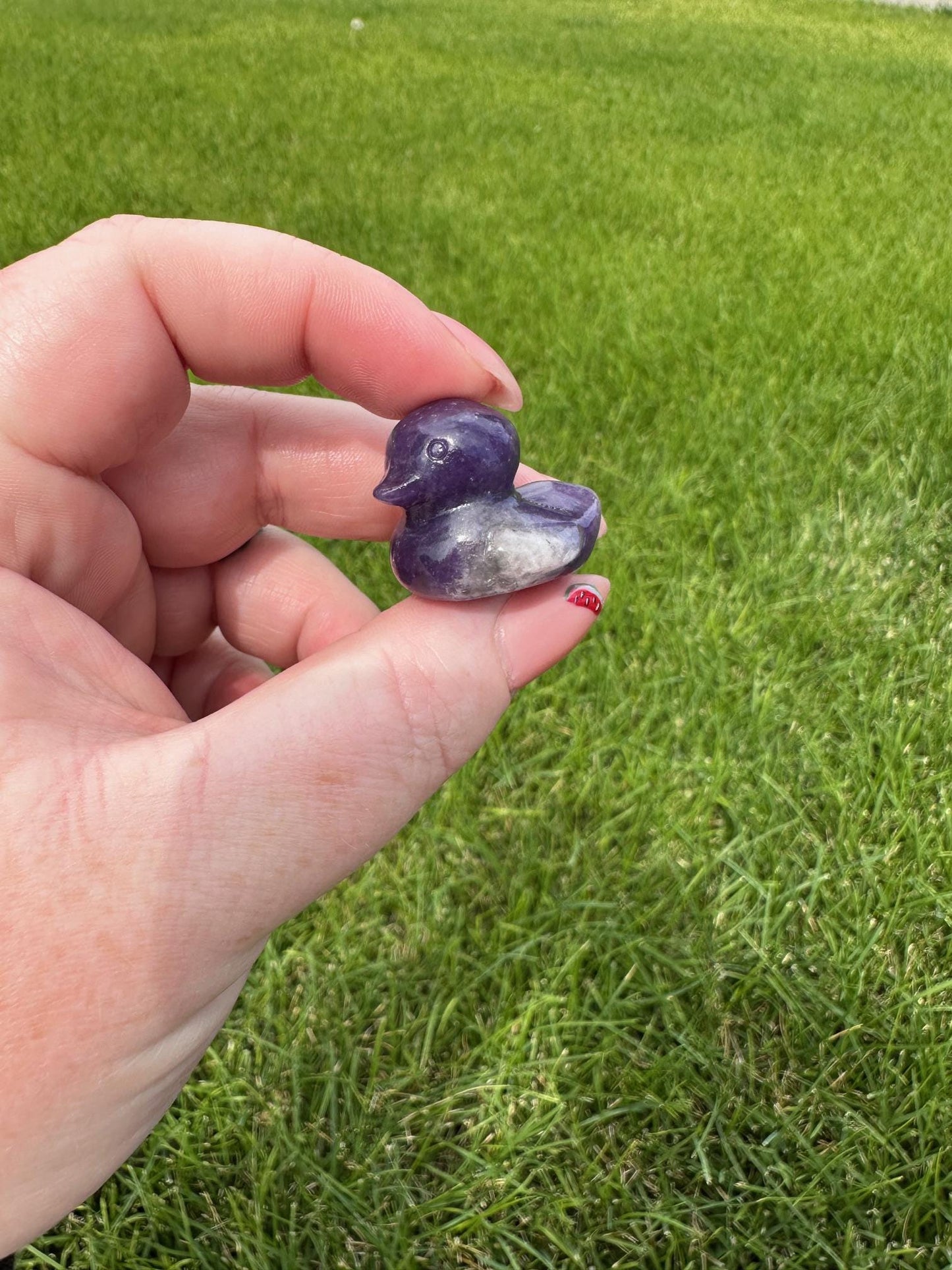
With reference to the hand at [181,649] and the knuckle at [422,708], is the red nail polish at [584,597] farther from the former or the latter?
the knuckle at [422,708]

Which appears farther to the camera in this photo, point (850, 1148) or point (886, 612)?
point (886, 612)

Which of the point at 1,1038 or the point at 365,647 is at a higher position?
the point at 365,647

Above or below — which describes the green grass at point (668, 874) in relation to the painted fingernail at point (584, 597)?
below

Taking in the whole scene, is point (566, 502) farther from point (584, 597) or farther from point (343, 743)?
point (343, 743)

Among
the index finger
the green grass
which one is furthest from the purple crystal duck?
the green grass

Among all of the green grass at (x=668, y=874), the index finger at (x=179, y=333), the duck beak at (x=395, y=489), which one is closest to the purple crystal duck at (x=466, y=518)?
the duck beak at (x=395, y=489)

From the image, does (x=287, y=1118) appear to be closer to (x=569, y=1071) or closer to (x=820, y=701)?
(x=569, y=1071)

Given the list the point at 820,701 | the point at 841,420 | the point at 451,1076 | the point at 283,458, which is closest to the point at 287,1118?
the point at 451,1076

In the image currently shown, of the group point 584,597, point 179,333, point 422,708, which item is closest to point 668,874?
point 584,597
